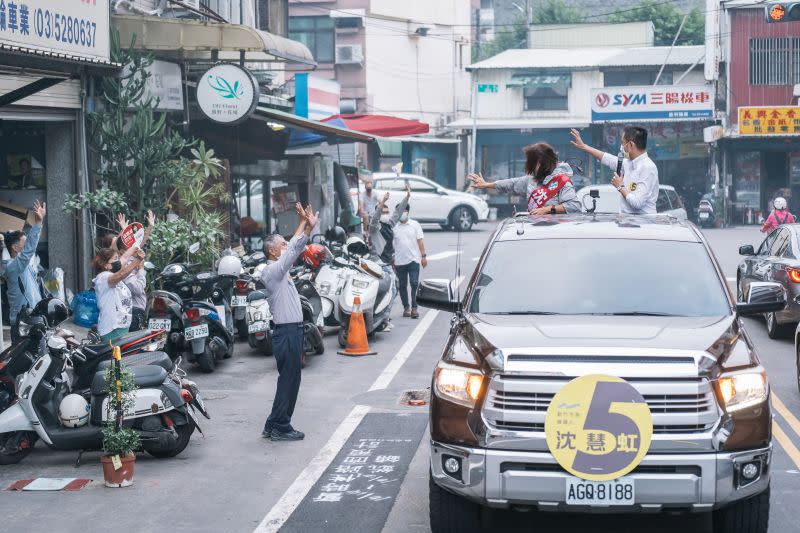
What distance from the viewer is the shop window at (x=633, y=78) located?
44.6m

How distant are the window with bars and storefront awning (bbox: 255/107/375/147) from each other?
837 inches

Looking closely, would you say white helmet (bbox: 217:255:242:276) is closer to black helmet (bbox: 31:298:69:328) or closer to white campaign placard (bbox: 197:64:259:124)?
white campaign placard (bbox: 197:64:259:124)

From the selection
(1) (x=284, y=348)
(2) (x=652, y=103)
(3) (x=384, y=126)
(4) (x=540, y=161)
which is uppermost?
(2) (x=652, y=103)

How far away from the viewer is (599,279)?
7.05 meters

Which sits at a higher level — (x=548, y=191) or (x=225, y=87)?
(x=225, y=87)

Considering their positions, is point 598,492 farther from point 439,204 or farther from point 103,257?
point 439,204

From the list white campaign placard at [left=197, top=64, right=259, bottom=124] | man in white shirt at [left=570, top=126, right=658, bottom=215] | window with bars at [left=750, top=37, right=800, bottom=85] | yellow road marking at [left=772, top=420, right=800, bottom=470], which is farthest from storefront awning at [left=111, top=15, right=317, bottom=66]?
window with bars at [left=750, top=37, right=800, bottom=85]

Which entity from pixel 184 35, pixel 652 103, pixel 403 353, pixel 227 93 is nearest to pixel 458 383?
pixel 403 353

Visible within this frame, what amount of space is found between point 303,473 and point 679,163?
38.3m

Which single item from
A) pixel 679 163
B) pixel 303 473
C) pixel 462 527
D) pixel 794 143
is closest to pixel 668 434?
pixel 462 527

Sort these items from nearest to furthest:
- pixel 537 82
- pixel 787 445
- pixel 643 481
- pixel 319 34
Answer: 1. pixel 643 481
2. pixel 787 445
3. pixel 537 82
4. pixel 319 34

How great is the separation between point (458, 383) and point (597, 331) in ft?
2.67

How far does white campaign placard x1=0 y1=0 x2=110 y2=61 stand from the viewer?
11234 mm

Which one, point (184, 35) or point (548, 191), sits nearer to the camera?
point (548, 191)
